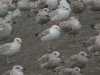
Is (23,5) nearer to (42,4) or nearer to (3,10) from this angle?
(42,4)

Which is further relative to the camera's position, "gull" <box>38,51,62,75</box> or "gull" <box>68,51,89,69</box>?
"gull" <box>38,51,62,75</box>

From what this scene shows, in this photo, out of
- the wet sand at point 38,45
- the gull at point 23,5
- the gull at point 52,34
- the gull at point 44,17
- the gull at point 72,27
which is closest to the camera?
the wet sand at point 38,45

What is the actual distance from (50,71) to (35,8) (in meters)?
7.80

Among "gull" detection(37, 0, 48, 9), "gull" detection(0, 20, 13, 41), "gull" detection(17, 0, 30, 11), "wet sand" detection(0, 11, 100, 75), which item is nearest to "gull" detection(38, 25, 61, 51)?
"wet sand" detection(0, 11, 100, 75)

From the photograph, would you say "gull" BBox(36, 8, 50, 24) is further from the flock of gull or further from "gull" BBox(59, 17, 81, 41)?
"gull" BBox(59, 17, 81, 41)

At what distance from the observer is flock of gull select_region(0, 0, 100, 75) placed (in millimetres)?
11344

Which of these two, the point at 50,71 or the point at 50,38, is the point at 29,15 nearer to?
the point at 50,38

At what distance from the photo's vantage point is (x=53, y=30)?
1407 cm

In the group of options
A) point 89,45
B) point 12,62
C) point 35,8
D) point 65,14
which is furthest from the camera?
point 35,8

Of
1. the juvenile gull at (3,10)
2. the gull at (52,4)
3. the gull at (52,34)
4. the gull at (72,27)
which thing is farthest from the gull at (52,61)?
the gull at (52,4)

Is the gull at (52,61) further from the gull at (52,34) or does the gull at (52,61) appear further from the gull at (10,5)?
the gull at (10,5)

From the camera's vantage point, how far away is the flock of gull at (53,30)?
37.2 ft

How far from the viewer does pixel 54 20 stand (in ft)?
53.8

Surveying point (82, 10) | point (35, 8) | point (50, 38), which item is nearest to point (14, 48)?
point (50, 38)
